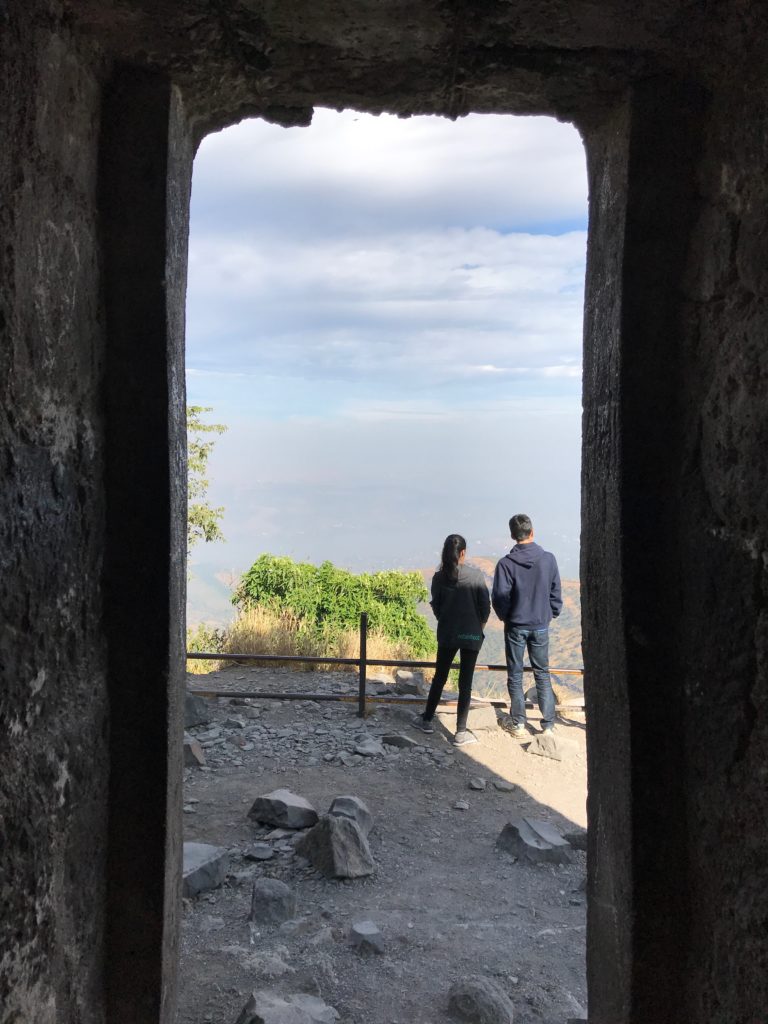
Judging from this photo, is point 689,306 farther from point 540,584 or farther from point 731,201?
point 540,584

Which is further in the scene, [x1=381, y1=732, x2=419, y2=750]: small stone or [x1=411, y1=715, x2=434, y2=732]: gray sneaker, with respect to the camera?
[x1=411, y1=715, x2=434, y2=732]: gray sneaker

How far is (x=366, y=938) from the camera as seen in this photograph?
3.16m

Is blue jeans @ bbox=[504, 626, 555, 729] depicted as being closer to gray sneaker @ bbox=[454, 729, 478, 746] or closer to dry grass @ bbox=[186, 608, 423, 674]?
gray sneaker @ bbox=[454, 729, 478, 746]

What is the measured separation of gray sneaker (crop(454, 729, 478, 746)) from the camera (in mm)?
6223

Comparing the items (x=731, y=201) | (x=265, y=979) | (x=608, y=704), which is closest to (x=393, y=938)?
(x=265, y=979)

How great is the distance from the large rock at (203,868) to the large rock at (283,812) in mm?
495

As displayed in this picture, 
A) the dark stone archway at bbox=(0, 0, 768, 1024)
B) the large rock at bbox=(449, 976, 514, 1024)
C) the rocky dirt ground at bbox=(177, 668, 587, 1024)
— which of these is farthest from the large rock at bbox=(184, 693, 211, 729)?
the dark stone archway at bbox=(0, 0, 768, 1024)

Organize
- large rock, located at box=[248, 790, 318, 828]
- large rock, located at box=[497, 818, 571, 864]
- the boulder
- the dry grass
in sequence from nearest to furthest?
large rock, located at box=[497, 818, 571, 864]
large rock, located at box=[248, 790, 318, 828]
the boulder
the dry grass

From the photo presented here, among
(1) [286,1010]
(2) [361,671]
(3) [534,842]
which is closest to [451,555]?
(2) [361,671]

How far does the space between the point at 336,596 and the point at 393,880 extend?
8.83m

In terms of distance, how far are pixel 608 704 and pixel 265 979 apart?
1.80 m

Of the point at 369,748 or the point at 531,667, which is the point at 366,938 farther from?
the point at 531,667

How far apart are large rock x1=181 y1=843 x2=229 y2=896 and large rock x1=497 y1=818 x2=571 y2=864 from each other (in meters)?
1.54

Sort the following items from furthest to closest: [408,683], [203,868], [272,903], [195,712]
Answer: [408,683], [195,712], [203,868], [272,903]
